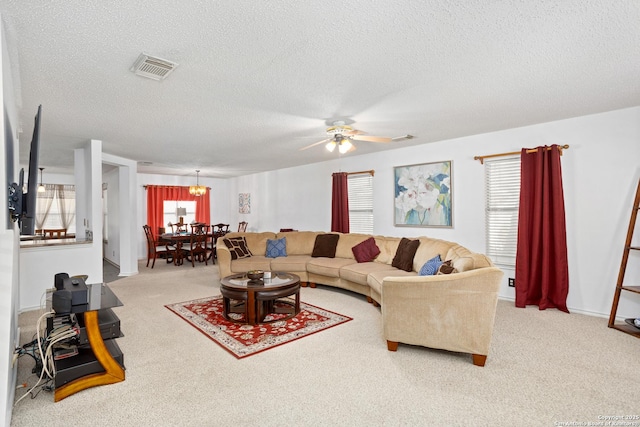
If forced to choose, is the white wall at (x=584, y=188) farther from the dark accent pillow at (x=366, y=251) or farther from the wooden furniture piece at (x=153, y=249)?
the wooden furniture piece at (x=153, y=249)

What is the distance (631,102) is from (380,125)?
2568mm

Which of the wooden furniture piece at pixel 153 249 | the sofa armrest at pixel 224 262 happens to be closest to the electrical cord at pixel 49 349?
the sofa armrest at pixel 224 262

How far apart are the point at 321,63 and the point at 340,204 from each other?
14.1 feet

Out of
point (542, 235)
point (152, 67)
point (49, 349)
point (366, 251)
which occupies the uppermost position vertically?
point (152, 67)

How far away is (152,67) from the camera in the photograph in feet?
8.09

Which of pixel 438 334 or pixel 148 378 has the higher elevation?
pixel 438 334

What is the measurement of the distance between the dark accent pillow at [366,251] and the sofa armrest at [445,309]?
7.31 feet

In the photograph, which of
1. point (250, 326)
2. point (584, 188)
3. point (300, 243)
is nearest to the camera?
point (250, 326)

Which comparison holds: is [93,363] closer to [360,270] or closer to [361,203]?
[360,270]

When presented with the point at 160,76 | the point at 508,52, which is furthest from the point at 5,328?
the point at 508,52

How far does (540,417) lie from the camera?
6.63ft

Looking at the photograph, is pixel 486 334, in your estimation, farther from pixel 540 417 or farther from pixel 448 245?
pixel 448 245

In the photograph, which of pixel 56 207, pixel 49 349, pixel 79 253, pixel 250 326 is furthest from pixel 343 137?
pixel 56 207

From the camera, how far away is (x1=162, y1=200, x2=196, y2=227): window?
9.28 meters
